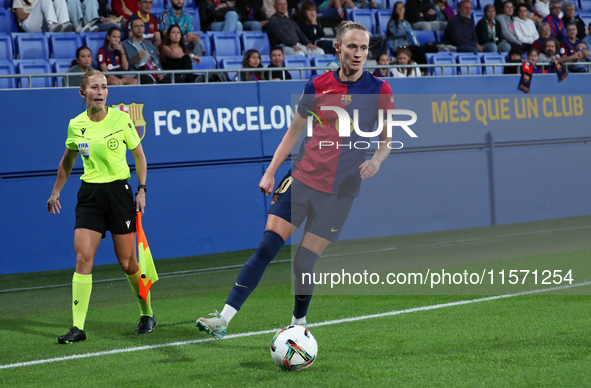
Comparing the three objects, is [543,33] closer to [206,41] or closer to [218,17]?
[218,17]

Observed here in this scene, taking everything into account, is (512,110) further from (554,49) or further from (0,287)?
(0,287)

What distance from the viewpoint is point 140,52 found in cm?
1202

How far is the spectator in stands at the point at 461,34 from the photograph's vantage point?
52.4 feet

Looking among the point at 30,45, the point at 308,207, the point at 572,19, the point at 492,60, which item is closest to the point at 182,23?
the point at 30,45

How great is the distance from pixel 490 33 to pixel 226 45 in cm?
582

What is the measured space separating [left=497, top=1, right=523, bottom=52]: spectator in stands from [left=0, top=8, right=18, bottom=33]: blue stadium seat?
31.6 ft

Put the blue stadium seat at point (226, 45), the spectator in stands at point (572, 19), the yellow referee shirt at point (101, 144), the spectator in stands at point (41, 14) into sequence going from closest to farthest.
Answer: the yellow referee shirt at point (101, 144) → the spectator in stands at point (41, 14) → the blue stadium seat at point (226, 45) → the spectator in stands at point (572, 19)

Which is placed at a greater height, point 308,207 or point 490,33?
point 490,33

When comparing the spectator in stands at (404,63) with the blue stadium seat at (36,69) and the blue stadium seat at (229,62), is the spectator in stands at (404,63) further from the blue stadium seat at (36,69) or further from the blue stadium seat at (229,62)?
the blue stadium seat at (36,69)

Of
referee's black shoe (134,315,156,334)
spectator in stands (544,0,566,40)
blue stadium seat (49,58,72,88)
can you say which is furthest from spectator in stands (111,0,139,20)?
spectator in stands (544,0,566,40)

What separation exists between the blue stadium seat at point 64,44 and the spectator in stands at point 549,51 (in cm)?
910

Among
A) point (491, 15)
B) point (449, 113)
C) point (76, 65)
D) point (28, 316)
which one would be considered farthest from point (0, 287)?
Result: point (491, 15)

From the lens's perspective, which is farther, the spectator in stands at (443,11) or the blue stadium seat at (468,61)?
the spectator in stands at (443,11)

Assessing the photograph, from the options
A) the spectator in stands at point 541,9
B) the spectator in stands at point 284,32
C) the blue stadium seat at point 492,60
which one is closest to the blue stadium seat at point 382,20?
the blue stadium seat at point 492,60
